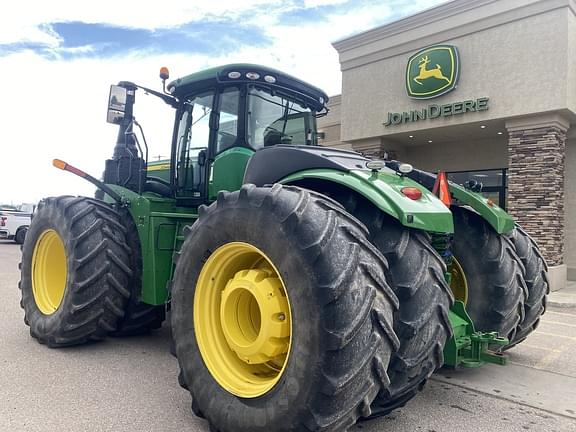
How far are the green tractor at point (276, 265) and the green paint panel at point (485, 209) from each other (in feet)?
0.04

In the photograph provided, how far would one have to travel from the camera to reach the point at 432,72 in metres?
12.8

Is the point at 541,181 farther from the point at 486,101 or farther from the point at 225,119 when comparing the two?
the point at 225,119

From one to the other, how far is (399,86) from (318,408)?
41.1 ft

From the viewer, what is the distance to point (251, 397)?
2738 mm

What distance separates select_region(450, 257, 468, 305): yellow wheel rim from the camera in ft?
13.7

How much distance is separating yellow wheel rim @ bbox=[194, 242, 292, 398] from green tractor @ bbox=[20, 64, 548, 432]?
1cm

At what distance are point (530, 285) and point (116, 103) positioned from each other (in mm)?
4387

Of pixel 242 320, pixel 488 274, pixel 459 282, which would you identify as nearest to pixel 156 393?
pixel 242 320

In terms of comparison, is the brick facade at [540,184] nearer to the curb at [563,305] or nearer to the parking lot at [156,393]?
the curb at [563,305]

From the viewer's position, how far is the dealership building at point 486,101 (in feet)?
35.3

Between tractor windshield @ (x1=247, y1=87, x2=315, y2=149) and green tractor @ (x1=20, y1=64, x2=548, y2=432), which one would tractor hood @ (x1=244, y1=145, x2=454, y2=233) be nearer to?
green tractor @ (x1=20, y1=64, x2=548, y2=432)

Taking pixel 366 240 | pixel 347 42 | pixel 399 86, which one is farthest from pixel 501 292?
pixel 347 42

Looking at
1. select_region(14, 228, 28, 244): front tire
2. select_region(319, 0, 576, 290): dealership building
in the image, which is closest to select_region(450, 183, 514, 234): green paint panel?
select_region(319, 0, 576, 290): dealership building

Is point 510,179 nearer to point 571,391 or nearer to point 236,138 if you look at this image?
point 571,391
